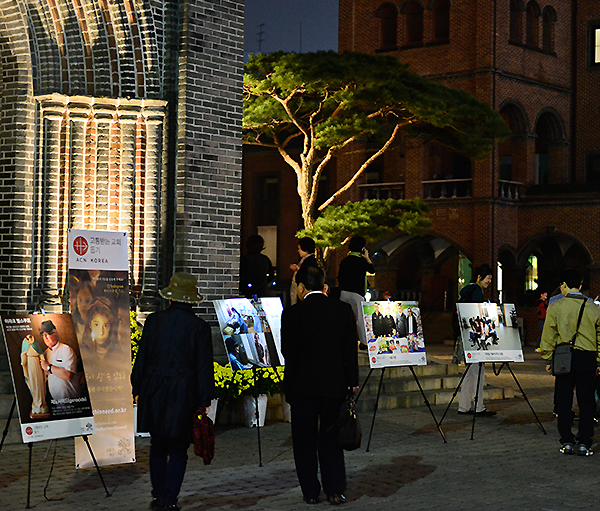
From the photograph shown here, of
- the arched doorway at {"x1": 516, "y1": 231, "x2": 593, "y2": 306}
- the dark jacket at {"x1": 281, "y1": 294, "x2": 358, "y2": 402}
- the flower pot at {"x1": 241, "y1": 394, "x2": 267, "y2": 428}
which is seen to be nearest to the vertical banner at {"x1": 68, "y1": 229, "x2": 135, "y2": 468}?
the dark jacket at {"x1": 281, "y1": 294, "x2": 358, "y2": 402}

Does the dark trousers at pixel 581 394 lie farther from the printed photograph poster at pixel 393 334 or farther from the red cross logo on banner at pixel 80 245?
the red cross logo on banner at pixel 80 245

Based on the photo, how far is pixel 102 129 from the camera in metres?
11.3

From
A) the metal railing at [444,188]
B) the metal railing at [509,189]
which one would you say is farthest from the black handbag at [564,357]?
the metal railing at [444,188]

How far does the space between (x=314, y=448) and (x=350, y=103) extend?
622 inches

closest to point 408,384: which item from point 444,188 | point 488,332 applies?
point 488,332

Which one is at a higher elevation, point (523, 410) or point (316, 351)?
point (316, 351)

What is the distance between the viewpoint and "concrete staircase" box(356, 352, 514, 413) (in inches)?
473

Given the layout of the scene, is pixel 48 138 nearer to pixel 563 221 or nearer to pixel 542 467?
pixel 542 467

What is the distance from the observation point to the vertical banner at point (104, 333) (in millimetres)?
7695

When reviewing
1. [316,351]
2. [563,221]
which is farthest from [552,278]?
[316,351]

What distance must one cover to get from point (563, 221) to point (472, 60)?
6473mm

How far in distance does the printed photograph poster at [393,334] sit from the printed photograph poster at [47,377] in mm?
3387

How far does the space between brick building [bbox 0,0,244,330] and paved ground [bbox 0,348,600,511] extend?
2.66 m

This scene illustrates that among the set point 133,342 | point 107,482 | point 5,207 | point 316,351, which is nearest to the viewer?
point 316,351
